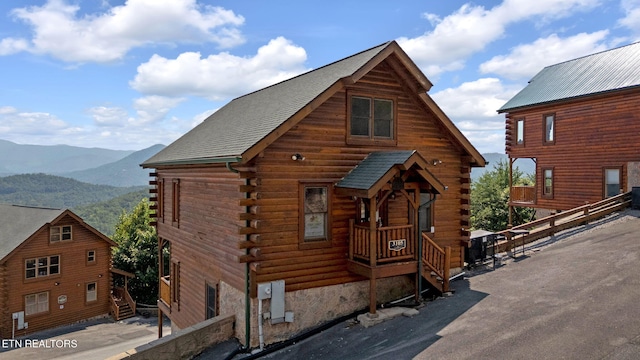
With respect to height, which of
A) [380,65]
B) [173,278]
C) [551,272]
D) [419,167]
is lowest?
[173,278]

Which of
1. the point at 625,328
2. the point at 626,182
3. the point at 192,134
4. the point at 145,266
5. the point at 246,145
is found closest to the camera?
the point at 625,328

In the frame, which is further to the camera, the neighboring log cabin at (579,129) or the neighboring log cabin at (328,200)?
the neighboring log cabin at (579,129)

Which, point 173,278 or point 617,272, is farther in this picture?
point 173,278

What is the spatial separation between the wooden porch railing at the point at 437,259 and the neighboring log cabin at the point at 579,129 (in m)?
14.3

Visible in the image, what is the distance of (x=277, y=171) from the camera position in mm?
11953

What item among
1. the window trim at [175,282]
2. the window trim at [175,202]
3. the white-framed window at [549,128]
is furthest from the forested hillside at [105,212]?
the white-framed window at [549,128]

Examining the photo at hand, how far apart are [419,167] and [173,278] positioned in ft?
37.1

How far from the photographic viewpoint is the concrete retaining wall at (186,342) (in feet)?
36.4

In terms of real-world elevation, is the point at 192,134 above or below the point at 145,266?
above

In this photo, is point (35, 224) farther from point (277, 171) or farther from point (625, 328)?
point (625, 328)

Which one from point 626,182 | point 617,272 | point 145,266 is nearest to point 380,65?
point 617,272

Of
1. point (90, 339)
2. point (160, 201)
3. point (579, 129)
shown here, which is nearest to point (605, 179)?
point (579, 129)

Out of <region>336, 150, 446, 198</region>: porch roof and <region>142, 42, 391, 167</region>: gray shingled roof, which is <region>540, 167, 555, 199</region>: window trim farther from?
<region>142, 42, 391, 167</region>: gray shingled roof

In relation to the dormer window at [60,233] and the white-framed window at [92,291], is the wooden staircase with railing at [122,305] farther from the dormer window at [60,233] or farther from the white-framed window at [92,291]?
the dormer window at [60,233]
